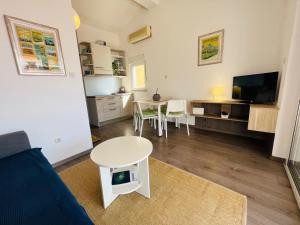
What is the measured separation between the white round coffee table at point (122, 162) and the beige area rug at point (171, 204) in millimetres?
109

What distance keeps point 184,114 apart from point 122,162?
6.88 feet

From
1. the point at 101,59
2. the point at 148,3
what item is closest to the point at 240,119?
the point at 148,3

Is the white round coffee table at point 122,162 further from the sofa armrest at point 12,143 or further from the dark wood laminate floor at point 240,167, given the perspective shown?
the sofa armrest at point 12,143

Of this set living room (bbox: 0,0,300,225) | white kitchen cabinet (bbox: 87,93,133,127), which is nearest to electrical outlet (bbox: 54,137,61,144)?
living room (bbox: 0,0,300,225)

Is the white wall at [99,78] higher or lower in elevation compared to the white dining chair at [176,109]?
higher

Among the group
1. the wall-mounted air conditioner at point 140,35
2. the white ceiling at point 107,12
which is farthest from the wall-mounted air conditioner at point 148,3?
the wall-mounted air conditioner at point 140,35

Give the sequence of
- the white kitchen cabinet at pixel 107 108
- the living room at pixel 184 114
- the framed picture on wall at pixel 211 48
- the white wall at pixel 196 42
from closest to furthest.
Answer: the living room at pixel 184 114
the white wall at pixel 196 42
the framed picture on wall at pixel 211 48
the white kitchen cabinet at pixel 107 108

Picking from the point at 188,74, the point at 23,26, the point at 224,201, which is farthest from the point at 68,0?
the point at 224,201

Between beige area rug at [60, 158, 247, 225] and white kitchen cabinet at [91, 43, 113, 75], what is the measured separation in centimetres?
304

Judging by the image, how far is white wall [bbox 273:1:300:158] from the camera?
1.51 meters

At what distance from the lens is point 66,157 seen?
2121mm

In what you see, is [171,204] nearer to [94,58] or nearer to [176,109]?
[176,109]

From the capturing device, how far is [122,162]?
1.14 meters

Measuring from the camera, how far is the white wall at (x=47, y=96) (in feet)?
5.16
